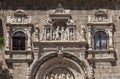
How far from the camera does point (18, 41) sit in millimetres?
23000

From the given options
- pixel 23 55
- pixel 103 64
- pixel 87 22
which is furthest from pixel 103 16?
pixel 23 55

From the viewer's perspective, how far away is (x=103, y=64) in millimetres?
22656

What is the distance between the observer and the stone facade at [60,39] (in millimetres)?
22578

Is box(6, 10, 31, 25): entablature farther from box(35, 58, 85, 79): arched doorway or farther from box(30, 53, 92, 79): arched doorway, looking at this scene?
box(35, 58, 85, 79): arched doorway

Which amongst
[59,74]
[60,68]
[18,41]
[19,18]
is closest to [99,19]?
[60,68]

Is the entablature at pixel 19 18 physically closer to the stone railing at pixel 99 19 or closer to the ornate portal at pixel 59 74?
the ornate portal at pixel 59 74

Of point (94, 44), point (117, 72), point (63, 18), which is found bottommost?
point (117, 72)

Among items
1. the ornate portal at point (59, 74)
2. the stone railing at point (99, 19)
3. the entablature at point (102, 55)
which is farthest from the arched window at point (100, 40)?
the ornate portal at point (59, 74)

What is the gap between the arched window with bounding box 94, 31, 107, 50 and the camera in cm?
2292

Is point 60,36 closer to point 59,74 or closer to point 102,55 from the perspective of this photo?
point 59,74

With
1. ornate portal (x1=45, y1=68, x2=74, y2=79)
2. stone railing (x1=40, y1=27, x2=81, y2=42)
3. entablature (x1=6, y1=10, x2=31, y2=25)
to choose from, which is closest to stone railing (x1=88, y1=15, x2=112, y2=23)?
stone railing (x1=40, y1=27, x2=81, y2=42)

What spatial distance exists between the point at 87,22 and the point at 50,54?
2.57 metres

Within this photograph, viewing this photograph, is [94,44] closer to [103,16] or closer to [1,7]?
[103,16]

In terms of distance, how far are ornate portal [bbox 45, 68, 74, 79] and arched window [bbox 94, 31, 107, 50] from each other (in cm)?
195
